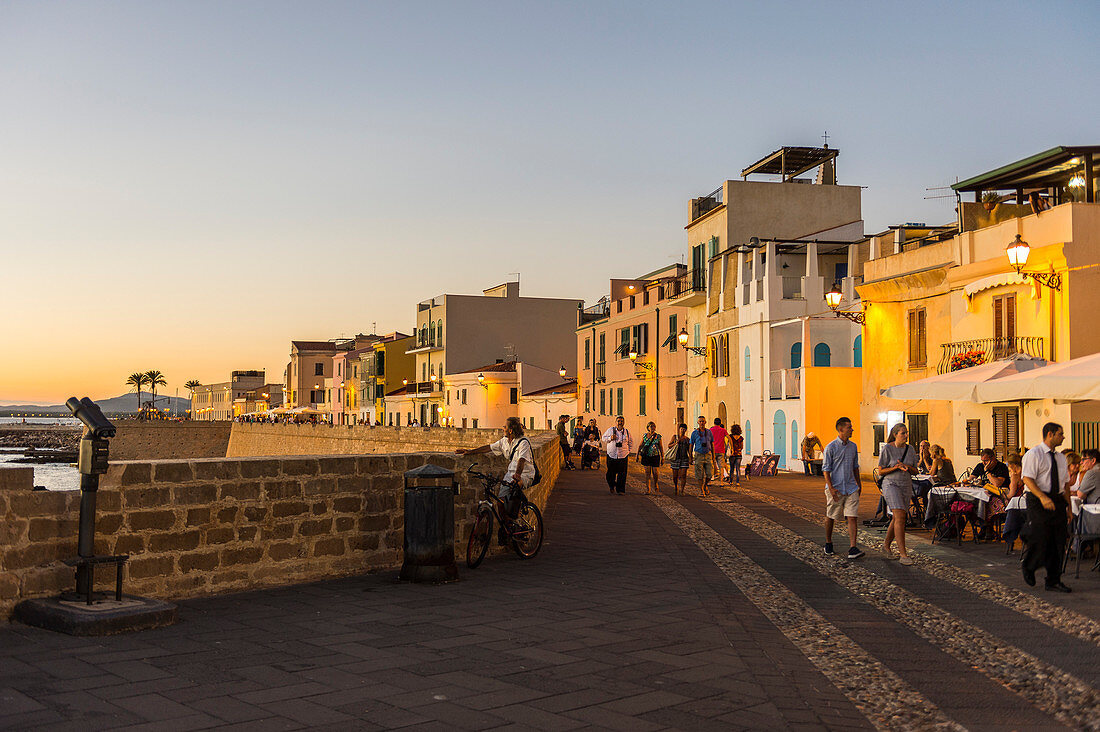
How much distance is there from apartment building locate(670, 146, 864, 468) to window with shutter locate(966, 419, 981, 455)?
472cm

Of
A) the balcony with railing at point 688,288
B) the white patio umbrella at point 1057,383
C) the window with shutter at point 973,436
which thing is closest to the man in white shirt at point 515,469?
the white patio umbrella at point 1057,383

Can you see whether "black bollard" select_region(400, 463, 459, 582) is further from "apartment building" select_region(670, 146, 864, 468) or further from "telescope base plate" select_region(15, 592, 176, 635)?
"apartment building" select_region(670, 146, 864, 468)

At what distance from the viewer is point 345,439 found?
6047cm

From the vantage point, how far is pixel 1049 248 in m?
22.3

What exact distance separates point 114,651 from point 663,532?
9.38 metres

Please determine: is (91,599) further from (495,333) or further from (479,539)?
(495,333)

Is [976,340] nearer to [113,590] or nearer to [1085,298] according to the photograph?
[1085,298]

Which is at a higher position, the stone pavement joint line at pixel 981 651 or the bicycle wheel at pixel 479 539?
the bicycle wheel at pixel 479 539

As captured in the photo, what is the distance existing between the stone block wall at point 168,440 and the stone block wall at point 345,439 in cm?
375

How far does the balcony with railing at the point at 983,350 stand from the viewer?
75.6ft

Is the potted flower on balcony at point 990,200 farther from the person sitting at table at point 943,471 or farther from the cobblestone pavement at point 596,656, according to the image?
the cobblestone pavement at point 596,656

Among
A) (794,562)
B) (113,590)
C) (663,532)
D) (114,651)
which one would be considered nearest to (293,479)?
(113,590)

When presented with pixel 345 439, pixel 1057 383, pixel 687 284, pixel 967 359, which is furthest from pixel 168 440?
pixel 1057 383

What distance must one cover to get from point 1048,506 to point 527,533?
17.4ft
